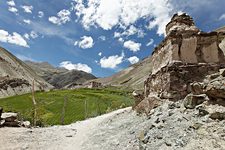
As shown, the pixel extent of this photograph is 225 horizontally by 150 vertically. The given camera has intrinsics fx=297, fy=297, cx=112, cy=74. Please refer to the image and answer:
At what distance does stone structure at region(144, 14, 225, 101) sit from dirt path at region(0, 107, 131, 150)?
25.1 feet

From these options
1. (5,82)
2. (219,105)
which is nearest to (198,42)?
(219,105)

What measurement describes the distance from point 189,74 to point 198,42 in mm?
3105

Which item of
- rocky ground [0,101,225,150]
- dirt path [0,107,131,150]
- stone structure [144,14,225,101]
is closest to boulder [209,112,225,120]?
rocky ground [0,101,225,150]

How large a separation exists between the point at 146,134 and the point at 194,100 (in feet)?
11.7

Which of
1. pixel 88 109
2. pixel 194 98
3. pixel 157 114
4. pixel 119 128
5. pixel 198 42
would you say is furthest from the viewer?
pixel 88 109

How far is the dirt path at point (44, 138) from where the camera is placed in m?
23.3

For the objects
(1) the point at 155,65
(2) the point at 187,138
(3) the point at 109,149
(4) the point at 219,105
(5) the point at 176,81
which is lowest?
(3) the point at 109,149

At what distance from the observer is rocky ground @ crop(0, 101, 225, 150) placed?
47.6 ft

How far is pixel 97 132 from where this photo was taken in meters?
25.9

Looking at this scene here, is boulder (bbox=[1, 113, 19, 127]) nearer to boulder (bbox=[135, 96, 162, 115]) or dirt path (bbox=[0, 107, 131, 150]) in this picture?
dirt path (bbox=[0, 107, 131, 150])

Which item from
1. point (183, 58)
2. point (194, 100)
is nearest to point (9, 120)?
point (183, 58)

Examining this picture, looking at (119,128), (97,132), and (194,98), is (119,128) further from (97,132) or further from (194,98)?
(194,98)

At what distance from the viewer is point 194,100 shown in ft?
56.6

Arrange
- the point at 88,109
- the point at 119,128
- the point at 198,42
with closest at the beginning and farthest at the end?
the point at 198,42 → the point at 119,128 → the point at 88,109
